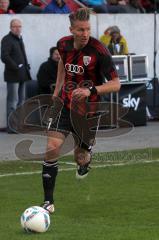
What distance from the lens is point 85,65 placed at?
874cm

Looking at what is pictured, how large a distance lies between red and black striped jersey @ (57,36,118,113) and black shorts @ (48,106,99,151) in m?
0.14

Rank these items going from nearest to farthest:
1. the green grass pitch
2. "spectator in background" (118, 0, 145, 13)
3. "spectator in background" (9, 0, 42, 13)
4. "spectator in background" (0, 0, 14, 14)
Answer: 1. the green grass pitch
2. "spectator in background" (0, 0, 14, 14)
3. "spectator in background" (9, 0, 42, 13)
4. "spectator in background" (118, 0, 145, 13)

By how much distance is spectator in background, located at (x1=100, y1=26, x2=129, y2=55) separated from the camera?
17.4m

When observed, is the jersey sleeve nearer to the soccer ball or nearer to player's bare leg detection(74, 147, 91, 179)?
player's bare leg detection(74, 147, 91, 179)

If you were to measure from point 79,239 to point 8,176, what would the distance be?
13.6 feet

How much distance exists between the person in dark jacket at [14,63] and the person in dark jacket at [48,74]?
0.30 metres

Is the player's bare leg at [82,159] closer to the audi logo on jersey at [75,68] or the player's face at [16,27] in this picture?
the audi logo on jersey at [75,68]

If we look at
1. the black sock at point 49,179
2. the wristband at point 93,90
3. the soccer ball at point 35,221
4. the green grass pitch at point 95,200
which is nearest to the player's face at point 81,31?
the wristband at point 93,90

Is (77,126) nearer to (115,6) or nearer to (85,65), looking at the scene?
(85,65)

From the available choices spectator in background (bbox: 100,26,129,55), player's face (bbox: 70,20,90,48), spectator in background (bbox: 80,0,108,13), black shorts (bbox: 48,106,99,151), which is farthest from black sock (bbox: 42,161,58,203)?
spectator in background (bbox: 80,0,108,13)

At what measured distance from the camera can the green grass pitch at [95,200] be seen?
25.4 feet

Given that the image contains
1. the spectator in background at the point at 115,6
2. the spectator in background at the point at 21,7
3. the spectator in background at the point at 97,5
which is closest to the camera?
the spectator in background at the point at 21,7

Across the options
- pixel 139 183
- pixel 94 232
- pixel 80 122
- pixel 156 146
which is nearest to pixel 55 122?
pixel 80 122

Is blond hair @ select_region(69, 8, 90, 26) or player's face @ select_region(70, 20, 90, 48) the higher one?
blond hair @ select_region(69, 8, 90, 26)
